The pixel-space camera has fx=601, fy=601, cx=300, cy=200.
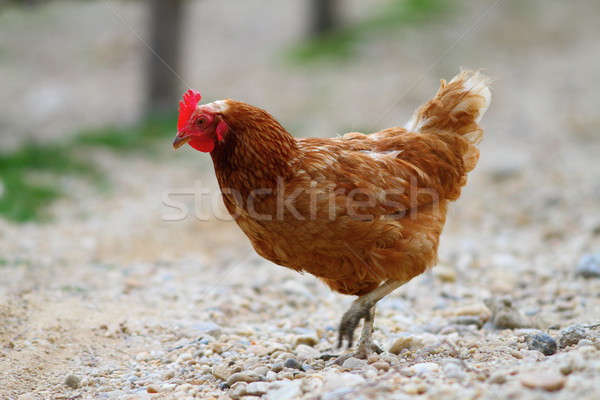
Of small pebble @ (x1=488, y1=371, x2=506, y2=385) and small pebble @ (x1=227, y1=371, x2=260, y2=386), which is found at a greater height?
small pebble @ (x1=488, y1=371, x2=506, y2=385)

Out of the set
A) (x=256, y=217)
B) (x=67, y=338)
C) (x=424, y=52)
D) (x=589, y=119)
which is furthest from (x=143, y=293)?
(x=424, y=52)

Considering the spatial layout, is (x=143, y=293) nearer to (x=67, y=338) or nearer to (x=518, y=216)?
(x=67, y=338)

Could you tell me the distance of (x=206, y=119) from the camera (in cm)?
433

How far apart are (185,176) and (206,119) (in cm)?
643

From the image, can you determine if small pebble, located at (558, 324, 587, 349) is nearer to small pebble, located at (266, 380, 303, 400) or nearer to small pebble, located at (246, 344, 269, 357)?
small pebble, located at (266, 380, 303, 400)

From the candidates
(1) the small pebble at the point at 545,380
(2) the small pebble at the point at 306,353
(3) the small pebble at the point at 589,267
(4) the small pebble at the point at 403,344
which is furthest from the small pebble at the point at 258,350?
(3) the small pebble at the point at 589,267

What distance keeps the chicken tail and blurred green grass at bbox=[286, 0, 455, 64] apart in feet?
36.0

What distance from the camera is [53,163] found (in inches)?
410

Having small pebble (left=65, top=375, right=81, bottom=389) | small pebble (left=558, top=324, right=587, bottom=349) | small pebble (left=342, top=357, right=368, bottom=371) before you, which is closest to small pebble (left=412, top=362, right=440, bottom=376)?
small pebble (left=342, top=357, right=368, bottom=371)

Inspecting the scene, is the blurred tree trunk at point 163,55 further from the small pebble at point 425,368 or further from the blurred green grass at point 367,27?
the small pebble at point 425,368

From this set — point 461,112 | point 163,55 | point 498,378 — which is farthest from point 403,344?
point 163,55

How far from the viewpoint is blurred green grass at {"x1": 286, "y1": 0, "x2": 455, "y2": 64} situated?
16266 mm

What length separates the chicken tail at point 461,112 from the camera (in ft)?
17.2

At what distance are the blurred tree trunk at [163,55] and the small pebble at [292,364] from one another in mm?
9773
